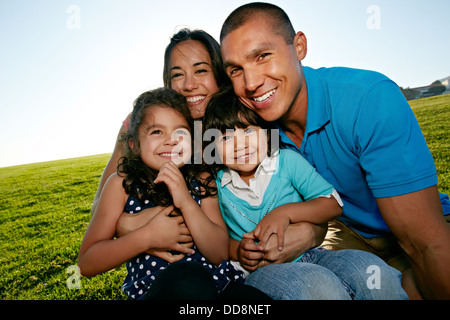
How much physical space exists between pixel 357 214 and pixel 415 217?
2.12 ft

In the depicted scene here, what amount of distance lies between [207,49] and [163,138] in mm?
1292

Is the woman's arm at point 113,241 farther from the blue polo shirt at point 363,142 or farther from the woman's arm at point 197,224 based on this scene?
the blue polo shirt at point 363,142

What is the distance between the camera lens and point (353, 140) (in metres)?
2.14

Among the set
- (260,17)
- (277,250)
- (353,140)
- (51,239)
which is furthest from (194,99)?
(51,239)

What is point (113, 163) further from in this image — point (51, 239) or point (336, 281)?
point (51, 239)

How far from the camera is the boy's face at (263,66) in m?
2.24

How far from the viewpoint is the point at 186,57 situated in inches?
118

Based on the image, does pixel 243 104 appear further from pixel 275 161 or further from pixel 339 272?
pixel 339 272

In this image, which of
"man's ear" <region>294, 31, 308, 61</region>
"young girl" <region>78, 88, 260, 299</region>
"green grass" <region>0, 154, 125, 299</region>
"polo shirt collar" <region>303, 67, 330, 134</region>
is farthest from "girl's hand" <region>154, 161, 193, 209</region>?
"green grass" <region>0, 154, 125, 299</region>

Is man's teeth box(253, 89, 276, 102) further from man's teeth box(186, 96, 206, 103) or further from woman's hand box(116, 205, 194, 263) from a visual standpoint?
woman's hand box(116, 205, 194, 263)

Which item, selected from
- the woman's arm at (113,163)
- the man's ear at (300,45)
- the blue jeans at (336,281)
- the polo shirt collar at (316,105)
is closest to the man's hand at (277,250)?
the blue jeans at (336,281)

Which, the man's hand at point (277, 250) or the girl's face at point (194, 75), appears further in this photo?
the girl's face at point (194, 75)

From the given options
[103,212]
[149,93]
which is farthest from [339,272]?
[149,93]

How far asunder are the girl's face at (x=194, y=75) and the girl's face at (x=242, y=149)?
0.64 metres
